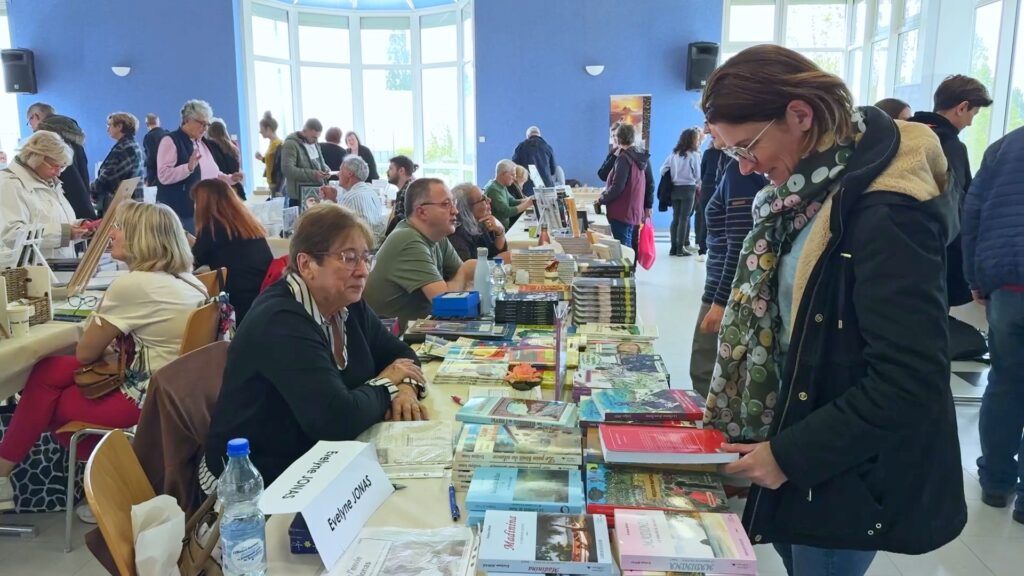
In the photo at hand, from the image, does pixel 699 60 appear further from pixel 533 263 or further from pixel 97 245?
pixel 97 245

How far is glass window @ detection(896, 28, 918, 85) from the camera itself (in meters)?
8.51

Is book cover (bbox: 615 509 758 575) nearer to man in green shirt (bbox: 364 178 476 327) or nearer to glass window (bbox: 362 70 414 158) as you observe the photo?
man in green shirt (bbox: 364 178 476 327)

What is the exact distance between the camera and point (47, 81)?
37.4 feet

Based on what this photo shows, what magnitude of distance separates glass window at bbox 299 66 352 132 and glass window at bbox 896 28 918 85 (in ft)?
29.7

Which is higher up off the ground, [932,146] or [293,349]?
[932,146]

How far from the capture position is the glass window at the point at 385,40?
1333 cm

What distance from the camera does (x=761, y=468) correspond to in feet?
4.09

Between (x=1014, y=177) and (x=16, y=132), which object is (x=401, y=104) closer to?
(x=16, y=132)

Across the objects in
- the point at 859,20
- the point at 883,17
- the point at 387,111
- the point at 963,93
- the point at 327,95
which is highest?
the point at 859,20

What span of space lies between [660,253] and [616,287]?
684 cm

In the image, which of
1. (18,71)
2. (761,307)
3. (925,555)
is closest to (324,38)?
(18,71)

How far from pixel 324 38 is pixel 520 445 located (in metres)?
13.1

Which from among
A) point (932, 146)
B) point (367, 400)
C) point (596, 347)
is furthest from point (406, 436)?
point (932, 146)

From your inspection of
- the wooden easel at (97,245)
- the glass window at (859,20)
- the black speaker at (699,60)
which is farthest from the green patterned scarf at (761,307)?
the glass window at (859,20)
